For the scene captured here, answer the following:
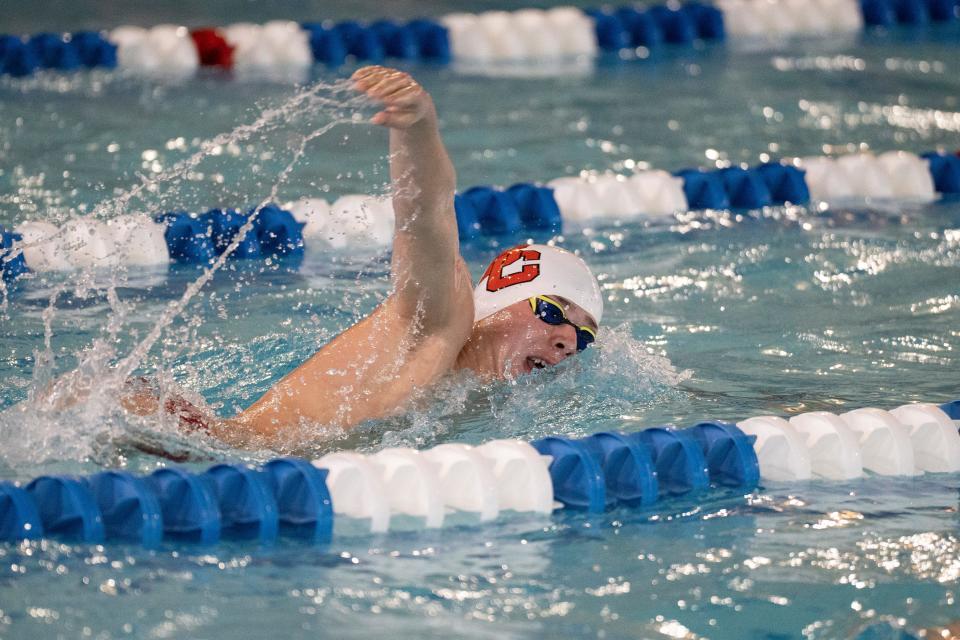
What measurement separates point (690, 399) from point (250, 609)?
57.5 inches

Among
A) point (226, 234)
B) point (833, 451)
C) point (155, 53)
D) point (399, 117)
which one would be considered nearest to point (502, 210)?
point (226, 234)

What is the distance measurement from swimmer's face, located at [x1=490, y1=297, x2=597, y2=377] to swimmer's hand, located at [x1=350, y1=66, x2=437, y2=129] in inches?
29.4

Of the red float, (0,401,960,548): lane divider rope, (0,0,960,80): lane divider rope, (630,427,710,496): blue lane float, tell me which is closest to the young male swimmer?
(0,401,960,548): lane divider rope

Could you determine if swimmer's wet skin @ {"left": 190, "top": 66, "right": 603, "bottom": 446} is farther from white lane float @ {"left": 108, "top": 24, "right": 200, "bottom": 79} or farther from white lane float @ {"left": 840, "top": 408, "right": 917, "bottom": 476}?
white lane float @ {"left": 108, "top": 24, "right": 200, "bottom": 79}

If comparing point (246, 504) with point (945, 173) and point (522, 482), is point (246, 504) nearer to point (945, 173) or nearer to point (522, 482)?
point (522, 482)

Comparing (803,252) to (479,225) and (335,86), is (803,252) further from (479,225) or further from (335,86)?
(335,86)

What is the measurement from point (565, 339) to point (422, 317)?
50 centimetres

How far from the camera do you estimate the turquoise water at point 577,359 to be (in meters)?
2.16

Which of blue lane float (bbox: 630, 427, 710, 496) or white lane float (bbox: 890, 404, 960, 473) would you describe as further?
white lane float (bbox: 890, 404, 960, 473)

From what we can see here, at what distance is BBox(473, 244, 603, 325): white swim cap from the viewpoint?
320cm

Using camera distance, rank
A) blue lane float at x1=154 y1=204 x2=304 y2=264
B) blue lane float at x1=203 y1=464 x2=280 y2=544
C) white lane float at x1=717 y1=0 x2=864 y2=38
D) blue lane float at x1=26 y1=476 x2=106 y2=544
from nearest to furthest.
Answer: blue lane float at x1=26 y1=476 x2=106 y2=544 < blue lane float at x1=203 y1=464 x2=280 y2=544 < blue lane float at x1=154 y1=204 x2=304 y2=264 < white lane float at x1=717 y1=0 x2=864 y2=38

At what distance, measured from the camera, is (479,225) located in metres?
4.64

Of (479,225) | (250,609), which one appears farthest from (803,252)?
(250,609)

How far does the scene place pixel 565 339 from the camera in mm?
3188
